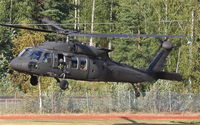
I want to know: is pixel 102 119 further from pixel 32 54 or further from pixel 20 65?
pixel 20 65

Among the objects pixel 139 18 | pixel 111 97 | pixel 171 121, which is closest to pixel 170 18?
pixel 139 18

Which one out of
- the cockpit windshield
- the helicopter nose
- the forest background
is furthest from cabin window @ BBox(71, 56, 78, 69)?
the forest background

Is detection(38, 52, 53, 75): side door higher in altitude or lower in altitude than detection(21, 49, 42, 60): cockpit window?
lower

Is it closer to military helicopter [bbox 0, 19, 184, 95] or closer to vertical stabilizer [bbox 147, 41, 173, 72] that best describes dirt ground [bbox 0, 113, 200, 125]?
vertical stabilizer [bbox 147, 41, 173, 72]

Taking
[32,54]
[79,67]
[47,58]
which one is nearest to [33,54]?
[32,54]

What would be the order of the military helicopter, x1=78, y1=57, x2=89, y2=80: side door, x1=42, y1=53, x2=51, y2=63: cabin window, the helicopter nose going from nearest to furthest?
the helicopter nose
the military helicopter
x1=42, y1=53, x2=51, y2=63: cabin window
x1=78, y1=57, x2=89, y2=80: side door

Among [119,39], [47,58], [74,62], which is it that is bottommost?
[74,62]

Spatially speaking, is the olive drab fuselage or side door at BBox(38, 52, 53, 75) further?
side door at BBox(38, 52, 53, 75)

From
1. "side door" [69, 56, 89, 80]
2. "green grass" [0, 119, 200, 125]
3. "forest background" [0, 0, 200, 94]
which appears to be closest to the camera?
"side door" [69, 56, 89, 80]

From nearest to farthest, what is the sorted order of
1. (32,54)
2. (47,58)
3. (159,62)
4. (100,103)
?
(32,54) → (47,58) → (159,62) → (100,103)

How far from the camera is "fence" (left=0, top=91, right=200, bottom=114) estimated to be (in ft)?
144

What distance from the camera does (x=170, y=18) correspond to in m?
62.6

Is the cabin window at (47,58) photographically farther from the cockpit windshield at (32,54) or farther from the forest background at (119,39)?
the forest background at (119,39)

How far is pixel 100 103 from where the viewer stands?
4525 cm
